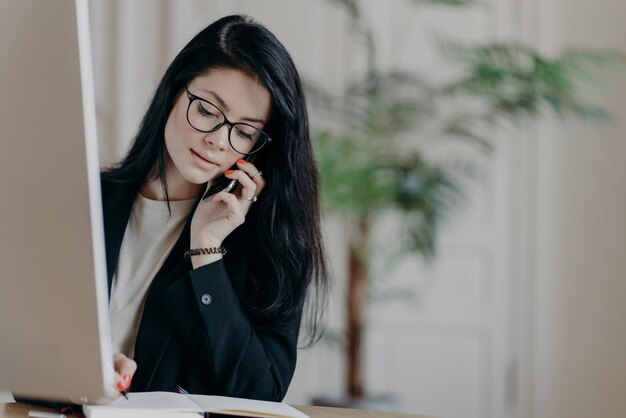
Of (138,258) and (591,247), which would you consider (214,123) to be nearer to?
(138,258)

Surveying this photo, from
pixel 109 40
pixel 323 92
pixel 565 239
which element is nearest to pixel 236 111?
pixel 323 92

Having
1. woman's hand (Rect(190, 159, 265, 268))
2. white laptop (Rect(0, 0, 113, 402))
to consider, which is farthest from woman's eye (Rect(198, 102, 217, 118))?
white laptop (Rect(0, 0, 113, 402))

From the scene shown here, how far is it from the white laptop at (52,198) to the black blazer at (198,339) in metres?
0.46

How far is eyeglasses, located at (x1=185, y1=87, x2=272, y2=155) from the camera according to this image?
4.25 ft

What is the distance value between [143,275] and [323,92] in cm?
213

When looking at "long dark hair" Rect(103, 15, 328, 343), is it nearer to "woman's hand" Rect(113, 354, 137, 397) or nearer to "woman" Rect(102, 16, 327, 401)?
"woman" Rect(102, 16, 327, 401)

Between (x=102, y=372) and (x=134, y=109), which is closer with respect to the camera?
(x=102, y=372)

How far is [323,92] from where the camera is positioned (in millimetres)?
3443

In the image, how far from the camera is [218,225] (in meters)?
1.35

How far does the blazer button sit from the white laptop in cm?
45

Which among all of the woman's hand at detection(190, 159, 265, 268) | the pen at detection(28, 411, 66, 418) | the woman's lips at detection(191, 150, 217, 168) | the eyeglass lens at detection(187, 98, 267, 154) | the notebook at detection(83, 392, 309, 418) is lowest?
the pen at detection(28, 411, 66, 418)

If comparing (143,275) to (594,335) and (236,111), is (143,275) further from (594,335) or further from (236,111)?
(594,335)

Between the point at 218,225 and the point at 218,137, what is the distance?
0.14m

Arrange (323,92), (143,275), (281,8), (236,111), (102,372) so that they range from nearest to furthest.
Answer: (102,372)
(236,111)
(143,275)
(323,92)
(281,8)
